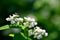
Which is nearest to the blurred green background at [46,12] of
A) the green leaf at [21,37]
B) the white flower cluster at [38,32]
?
the white flower cluster at [38,32]

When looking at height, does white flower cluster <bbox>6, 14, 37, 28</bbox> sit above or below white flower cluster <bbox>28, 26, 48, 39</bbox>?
above

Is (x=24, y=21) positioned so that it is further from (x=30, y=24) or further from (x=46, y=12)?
(x=46, y=12)

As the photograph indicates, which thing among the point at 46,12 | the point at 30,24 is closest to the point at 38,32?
the point at 30,24

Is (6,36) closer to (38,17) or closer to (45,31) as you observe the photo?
(45,31)

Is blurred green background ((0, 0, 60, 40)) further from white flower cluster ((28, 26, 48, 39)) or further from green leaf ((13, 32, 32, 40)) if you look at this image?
green leaf ((13, 32, 32, 40))

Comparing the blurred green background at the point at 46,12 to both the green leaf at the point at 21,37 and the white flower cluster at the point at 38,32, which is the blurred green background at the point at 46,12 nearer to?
the white flower cluster at the point at 38,32

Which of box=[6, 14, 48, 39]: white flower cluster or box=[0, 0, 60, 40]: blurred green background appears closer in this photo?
box=[0, 0, 60, 40]: blurred green background

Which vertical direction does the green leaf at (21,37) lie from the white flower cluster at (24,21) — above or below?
below

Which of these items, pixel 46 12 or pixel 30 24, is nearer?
pixel 46 12

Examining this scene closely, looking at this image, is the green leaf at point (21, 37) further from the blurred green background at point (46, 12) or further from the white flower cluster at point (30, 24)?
the blurred green background at point (46, 12)

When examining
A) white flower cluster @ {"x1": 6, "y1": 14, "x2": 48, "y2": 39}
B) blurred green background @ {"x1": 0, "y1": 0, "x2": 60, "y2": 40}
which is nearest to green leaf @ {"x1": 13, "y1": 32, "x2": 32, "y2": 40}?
white flower cluster @ {"x1": 6, "y1": 14, "x2": 48, "y2": 39}

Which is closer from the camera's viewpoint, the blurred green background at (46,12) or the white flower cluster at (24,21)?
the blurred green background at (46,12)
